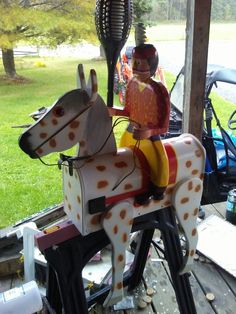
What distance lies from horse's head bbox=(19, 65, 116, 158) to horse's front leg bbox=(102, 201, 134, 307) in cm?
22

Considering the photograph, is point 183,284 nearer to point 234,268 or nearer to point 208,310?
point 208,310

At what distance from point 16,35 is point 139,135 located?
89 cm

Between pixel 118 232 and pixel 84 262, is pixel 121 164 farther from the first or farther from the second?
pixel 84 262

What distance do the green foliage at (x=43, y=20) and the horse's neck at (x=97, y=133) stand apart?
76cm

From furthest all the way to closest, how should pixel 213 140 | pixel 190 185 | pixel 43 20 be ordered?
pixel 213 140, pixel 43 20, pixel 190 185

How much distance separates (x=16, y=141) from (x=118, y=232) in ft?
2.81

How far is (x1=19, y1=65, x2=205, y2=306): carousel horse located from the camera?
80 centimetres

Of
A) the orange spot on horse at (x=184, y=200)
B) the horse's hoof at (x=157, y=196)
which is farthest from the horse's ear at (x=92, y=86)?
the orange spot on horse at (x=184, y=200)

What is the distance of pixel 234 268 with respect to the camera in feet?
4.77

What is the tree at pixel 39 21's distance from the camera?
54.8 inches

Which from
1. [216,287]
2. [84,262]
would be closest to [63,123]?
[84,262]

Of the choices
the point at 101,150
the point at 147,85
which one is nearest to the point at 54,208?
the point at 101,150

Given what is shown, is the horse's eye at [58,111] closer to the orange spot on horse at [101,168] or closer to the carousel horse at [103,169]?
the carousel horse at [103,169]

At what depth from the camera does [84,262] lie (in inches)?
38.3
